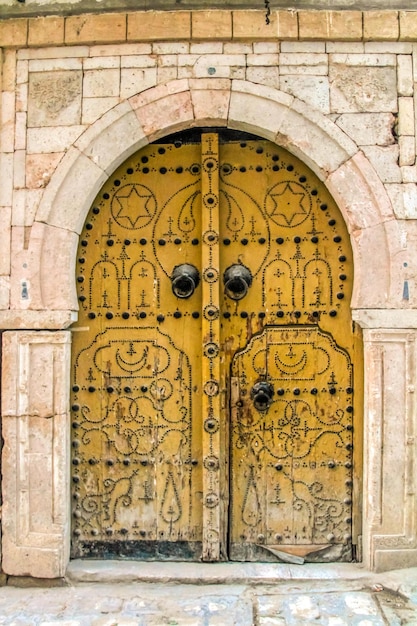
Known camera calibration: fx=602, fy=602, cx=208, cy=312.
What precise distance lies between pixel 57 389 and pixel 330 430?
5.81 feet

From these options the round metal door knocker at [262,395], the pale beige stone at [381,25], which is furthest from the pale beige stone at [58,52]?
the round metal door knocker at [262,395]

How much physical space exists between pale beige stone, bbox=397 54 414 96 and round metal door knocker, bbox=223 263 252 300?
1.50 m

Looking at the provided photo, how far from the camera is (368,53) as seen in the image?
12.7 feet

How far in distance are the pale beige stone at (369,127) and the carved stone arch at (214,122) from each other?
0.06 metres

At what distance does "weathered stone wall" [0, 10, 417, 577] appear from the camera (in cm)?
373

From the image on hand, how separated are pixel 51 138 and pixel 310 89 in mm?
1686

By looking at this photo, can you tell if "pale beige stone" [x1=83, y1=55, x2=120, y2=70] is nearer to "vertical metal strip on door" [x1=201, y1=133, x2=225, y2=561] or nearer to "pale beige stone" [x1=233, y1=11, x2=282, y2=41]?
"pale beige stone" [x1=233, y1=11, x2=282, y2=41]

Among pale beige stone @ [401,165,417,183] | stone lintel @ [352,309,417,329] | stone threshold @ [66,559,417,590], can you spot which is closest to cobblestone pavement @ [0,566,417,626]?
stone threshold @ [66,559,417,590]

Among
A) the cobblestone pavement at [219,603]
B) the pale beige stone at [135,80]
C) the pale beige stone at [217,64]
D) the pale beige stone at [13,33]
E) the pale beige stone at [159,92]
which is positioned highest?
the pale beige stone at [13,33]

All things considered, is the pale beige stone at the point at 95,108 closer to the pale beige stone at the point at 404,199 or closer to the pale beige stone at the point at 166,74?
the pale beige stone at the point at 166,74

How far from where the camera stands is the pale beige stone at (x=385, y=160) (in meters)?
3.79

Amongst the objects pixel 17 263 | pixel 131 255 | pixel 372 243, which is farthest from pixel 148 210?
pixel 372 243

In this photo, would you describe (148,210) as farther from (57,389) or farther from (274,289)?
(57,389)

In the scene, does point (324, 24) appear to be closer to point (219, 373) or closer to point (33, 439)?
point (219, 373)
